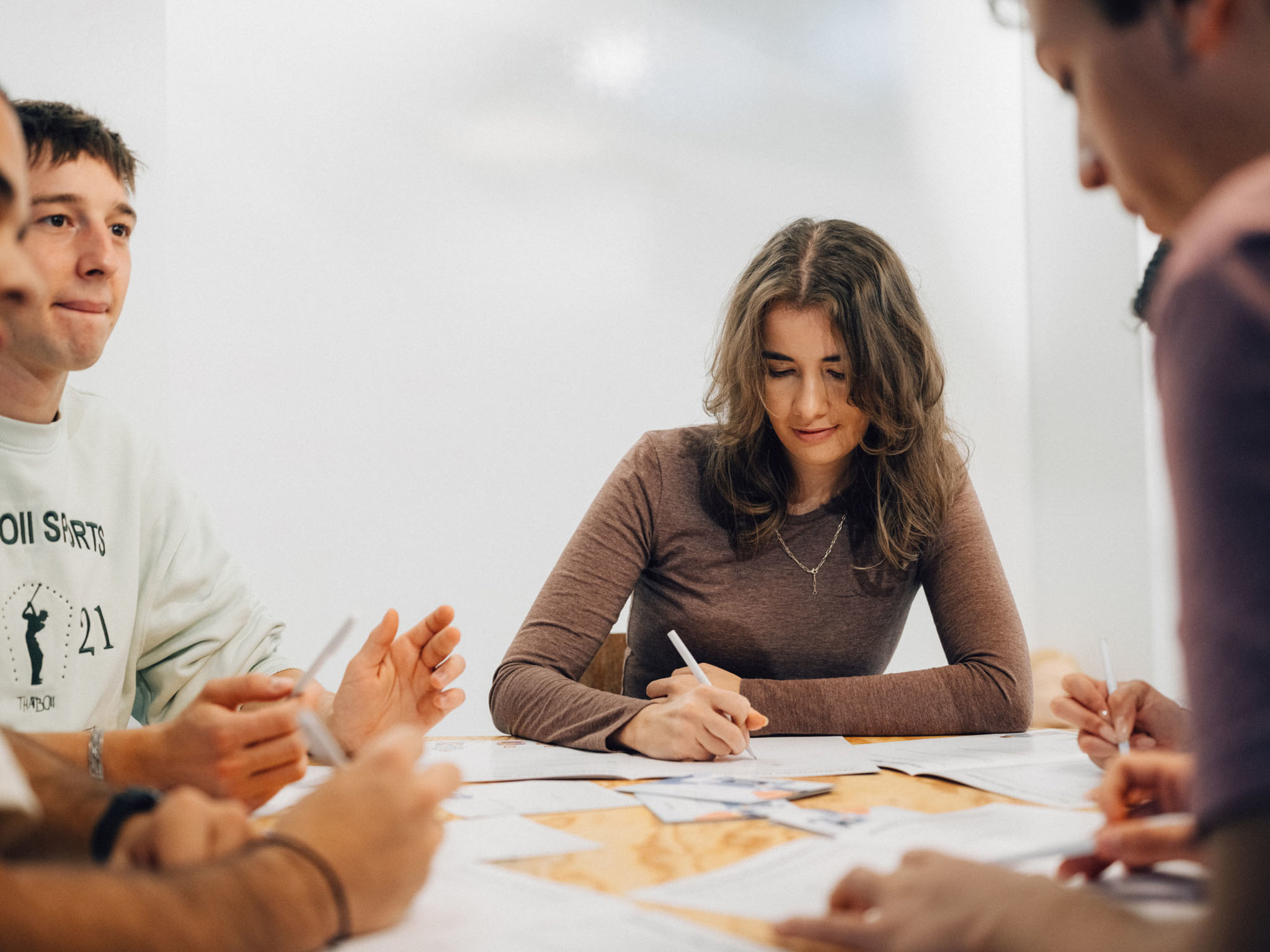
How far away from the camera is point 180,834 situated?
0.56 meters

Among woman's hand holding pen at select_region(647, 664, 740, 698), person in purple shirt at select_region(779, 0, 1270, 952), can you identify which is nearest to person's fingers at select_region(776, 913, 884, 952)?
person in purple shirt at select_region(779, 0, 1270, 952)

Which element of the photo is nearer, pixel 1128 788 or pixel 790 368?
pixel 1128 788

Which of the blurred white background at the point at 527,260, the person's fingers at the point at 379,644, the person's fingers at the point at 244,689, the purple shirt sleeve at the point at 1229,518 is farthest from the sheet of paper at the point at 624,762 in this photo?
the blurred white background at the point at 527,260

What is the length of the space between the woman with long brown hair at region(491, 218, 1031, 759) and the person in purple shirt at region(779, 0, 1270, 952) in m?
1.02

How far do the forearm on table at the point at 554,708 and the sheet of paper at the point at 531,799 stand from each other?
236 millimetres

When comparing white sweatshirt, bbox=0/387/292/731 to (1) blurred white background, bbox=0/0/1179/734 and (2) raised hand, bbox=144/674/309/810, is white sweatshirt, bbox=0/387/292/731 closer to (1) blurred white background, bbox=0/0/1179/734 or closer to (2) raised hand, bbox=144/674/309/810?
(2) raised hand, bbox=144/674/309/810

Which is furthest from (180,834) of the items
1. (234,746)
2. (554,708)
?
(554,708)

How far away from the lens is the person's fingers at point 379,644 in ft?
3.58

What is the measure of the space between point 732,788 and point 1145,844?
1.32ft

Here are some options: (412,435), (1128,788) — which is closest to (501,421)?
(412,435)

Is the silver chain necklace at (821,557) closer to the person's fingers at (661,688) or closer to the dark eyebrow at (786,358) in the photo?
the dark eyebrow at (786,358)

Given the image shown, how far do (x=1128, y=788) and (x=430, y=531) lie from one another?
7.03 ft

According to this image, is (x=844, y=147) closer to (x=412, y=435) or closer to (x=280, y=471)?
(x=412, y=435)

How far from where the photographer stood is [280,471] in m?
2.56
